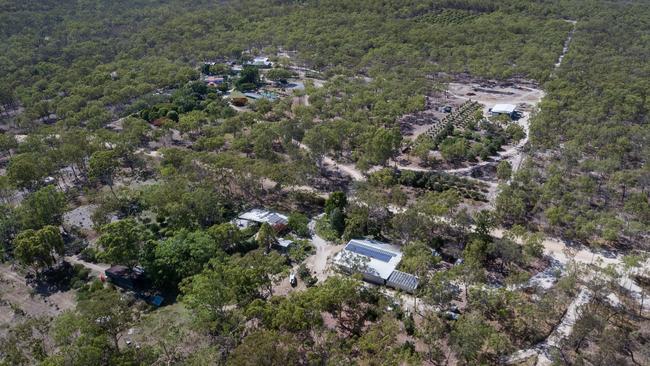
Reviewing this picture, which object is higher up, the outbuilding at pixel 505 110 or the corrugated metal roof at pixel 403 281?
the corrugated metal roof at pixel 403 281

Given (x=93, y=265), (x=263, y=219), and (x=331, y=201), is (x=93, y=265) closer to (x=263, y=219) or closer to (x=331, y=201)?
(x=263, y=219)

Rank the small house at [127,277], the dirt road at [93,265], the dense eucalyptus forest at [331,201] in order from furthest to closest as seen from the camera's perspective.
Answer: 1. the dirt road at [93,265]
2. the small house at [127,277]
3. the dense eucalyptus forest at [331,201]

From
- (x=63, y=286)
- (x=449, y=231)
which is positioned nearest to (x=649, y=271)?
(x=449, y=231)

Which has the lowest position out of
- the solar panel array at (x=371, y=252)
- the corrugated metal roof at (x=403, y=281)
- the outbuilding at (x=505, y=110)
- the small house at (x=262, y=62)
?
the small house at (x=262, y=62)

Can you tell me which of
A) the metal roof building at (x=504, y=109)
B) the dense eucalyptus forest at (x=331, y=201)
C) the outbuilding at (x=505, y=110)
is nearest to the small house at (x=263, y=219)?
the dense eucalyptus forest at (x=331, y=201)

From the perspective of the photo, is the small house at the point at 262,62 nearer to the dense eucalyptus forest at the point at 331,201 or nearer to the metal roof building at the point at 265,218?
the dense eucalyptus forest at the point at 331,201

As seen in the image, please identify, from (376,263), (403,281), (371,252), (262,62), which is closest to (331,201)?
(371,252)

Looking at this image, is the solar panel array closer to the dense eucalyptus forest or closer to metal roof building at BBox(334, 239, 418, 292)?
metal roof building at BBox(334, 239, 418, 292)
